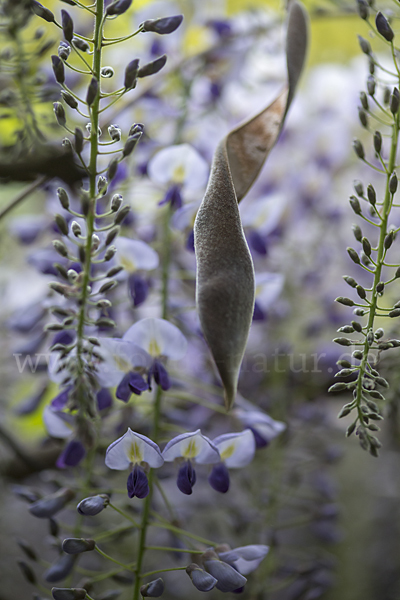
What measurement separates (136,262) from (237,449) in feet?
0.47

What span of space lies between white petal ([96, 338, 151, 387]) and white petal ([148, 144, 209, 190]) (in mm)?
140

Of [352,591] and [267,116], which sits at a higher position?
[267,116]

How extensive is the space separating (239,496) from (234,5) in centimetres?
95

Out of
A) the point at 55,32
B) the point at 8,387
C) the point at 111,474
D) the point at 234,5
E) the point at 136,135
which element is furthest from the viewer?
the point at 234,5

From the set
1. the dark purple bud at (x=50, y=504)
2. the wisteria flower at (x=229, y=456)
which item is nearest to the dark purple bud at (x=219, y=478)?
the wisteria flower at (x=229, y=456)

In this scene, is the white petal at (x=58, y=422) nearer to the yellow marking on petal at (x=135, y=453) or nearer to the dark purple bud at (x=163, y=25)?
the yellow marking on petal at (x=135, y=453)

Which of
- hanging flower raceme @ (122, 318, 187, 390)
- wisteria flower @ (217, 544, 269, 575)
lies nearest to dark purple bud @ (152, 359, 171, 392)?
hanging flower raceme @ (122, 318, 187, 390)

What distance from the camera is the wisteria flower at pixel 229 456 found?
0.30 meters

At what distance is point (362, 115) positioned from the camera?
0.86ft

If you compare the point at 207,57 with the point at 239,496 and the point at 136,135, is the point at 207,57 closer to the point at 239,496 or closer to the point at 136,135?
the point at 136,135

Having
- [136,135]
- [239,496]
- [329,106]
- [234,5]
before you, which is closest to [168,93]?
[329,106]

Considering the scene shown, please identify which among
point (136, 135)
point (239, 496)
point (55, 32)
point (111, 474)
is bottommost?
point (239, 496)

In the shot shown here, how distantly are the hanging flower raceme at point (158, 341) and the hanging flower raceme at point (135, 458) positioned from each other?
0.13ft

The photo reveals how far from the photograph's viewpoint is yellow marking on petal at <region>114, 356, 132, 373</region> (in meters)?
0.29
